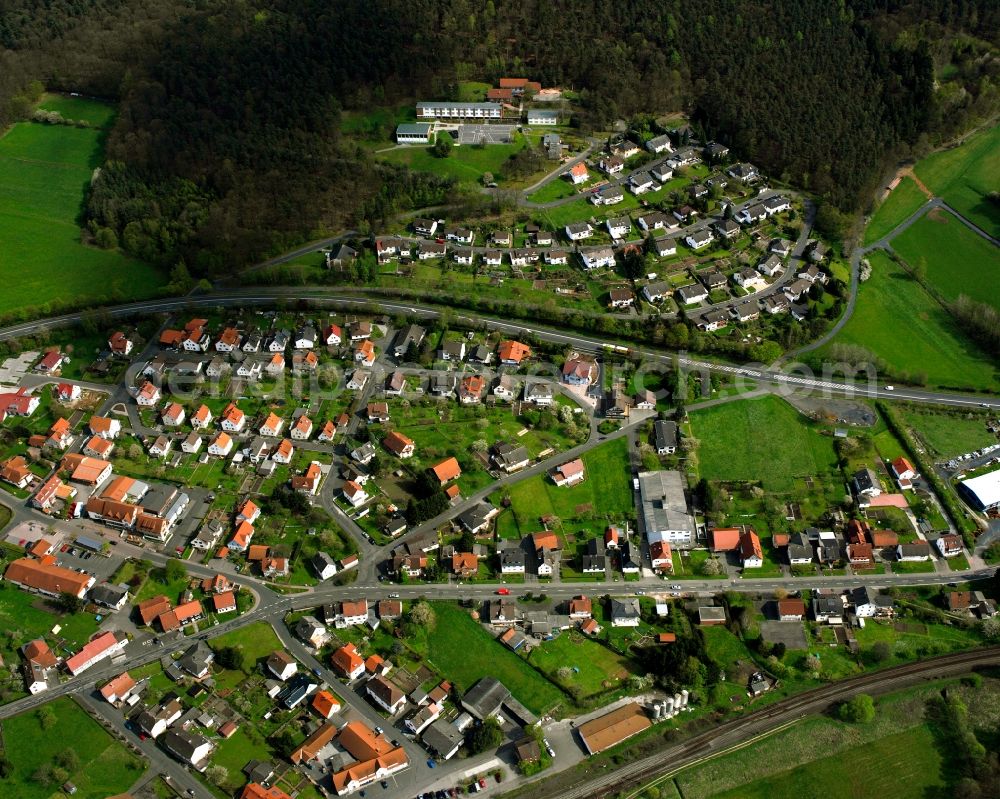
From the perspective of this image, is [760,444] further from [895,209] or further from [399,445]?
[895,209]

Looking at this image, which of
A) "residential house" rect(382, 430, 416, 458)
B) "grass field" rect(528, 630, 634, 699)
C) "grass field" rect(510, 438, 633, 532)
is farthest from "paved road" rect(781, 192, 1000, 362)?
"grass field" rect(528, 630, 634, 699)

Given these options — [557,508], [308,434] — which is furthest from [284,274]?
[557,508]

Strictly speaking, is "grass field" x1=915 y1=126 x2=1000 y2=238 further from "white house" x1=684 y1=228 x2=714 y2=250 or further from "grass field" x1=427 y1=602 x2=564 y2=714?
"grass field" x1=427 y1=602 x2=564 y2=714

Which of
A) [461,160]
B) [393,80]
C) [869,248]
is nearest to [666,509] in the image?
[869,248]

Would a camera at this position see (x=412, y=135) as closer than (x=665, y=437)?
No

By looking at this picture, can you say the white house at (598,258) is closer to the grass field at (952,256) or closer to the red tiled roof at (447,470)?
the red tiled roof at (447,470)

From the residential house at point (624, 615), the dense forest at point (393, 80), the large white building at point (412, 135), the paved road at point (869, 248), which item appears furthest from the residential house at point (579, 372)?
the large white building at point (412, 135)
